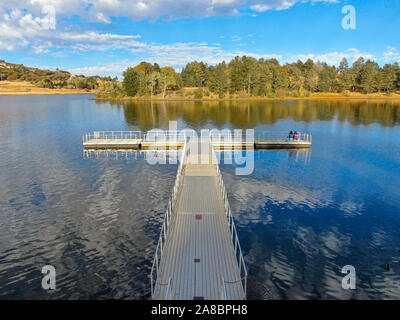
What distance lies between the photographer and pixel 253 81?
15638 centimetres

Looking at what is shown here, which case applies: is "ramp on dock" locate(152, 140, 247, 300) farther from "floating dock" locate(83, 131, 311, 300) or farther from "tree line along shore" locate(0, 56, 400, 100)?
"tree line along shore" locate(0, 56, 400, 100)

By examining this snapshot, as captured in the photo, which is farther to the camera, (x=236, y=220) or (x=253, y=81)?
(x=253, y=81)

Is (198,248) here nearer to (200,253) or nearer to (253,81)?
(200,253)

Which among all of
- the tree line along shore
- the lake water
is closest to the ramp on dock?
the lake water

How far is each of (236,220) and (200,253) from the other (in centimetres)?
815

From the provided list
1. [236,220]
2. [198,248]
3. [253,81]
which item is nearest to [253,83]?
[253,81]

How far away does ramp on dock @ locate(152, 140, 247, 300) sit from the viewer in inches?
483

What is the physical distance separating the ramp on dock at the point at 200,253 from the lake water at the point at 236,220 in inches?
92.9

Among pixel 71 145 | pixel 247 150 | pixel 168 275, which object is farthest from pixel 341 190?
pixel 71 145

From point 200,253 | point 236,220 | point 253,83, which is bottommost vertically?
point 236,220

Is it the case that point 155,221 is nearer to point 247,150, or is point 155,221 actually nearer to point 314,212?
point 314,212

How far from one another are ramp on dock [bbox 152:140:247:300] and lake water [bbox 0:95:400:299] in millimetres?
2359

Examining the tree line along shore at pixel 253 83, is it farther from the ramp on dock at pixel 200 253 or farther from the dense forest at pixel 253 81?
the ramp on dock at pixel 200 253
